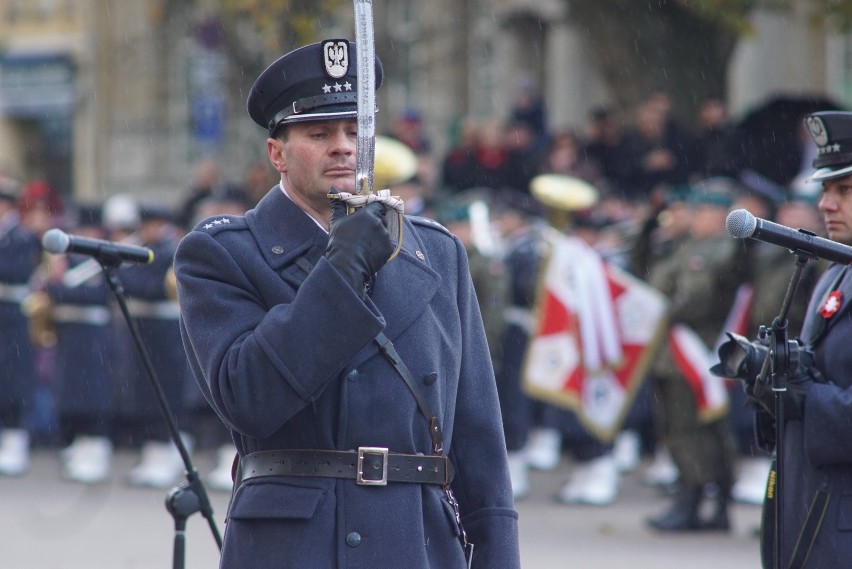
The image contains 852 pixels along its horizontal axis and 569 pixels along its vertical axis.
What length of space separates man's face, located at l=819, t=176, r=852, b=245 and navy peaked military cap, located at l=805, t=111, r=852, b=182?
4 centimetres

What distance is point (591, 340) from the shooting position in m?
11.1

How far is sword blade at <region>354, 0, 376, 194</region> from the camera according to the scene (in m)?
3.60

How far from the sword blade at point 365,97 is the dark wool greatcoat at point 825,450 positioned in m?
1.84

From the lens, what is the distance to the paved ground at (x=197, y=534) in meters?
8.94

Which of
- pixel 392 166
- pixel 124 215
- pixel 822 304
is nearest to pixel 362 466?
pixel 822 304

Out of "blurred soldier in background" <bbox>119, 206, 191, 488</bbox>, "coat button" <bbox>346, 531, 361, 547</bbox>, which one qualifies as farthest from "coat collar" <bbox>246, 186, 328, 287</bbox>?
"blurred soldier in background" <bbox>119, 206, 191, 488</bbox>

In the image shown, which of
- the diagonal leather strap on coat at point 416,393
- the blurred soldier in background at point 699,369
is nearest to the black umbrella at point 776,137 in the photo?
the blurred soldier in background at point 699,369

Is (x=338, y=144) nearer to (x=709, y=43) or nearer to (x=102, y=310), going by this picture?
(x=102, y=310)

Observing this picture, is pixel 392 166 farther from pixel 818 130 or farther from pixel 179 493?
pixel 179 493

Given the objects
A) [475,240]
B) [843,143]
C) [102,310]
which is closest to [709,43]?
[475,240]

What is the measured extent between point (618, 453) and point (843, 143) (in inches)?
296

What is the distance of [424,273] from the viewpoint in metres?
3.98

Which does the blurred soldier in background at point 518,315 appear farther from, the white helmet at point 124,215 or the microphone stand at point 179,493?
the microphone stand at point 179,493

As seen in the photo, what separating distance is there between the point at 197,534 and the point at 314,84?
6.17 meters
